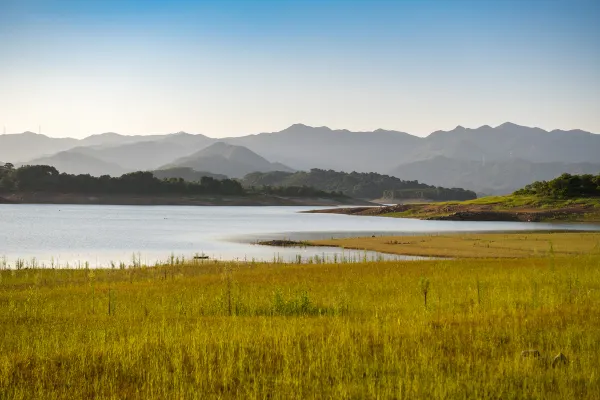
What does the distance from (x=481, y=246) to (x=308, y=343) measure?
140ft

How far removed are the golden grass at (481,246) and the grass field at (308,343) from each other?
73.9 ft

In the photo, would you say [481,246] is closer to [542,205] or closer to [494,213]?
[494,213]

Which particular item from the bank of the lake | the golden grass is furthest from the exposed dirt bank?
the golden grass

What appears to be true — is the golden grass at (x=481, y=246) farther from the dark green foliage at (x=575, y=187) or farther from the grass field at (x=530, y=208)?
the dark green foliage at (x=575, y=187)

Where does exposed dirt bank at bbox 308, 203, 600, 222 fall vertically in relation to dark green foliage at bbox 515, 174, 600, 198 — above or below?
below

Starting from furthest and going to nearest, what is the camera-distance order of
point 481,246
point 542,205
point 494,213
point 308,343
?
point 494,213 → point 542,205 → point 481,246 → point 308,343

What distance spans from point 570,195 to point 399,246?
223 ft

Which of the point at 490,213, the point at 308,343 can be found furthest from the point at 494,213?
the point at 308,343

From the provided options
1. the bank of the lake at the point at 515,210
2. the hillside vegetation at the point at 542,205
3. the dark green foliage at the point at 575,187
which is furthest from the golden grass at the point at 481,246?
the dark green foliage at the point at 575,187

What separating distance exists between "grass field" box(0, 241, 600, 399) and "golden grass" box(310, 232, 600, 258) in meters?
22.5

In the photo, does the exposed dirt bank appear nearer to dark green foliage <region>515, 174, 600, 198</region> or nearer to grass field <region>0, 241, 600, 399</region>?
dark green foliage <region>515, 174, 600, 198</region>

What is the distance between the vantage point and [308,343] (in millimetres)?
12789

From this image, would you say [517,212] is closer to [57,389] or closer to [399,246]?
[399,246]

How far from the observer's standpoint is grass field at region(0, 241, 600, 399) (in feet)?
32.6
